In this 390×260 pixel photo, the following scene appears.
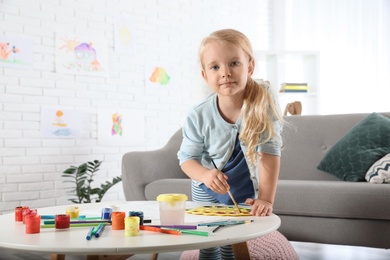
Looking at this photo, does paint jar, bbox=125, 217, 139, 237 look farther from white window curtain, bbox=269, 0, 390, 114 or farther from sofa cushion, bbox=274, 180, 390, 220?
white window curtain, bbox=269, 0, 390, 114

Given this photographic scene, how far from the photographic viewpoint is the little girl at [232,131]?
63.2 inches

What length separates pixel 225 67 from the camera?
5.24ft

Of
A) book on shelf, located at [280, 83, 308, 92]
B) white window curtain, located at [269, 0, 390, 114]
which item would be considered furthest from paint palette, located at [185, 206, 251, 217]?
white window curtain, located at [269, 0, 390, 114]

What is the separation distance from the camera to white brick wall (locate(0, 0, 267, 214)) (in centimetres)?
358

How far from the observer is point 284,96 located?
5.24 meters

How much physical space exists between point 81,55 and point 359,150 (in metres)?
2.28

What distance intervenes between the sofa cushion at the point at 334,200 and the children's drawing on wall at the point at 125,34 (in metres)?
2.26

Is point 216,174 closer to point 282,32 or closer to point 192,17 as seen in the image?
point 192,17

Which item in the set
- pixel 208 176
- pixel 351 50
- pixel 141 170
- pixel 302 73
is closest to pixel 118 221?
pixel 208 176

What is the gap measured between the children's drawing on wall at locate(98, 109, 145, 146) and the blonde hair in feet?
8.32

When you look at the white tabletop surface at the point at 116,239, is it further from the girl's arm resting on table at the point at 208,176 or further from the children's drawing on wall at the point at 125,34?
the children's drawing on wall at the point at 125,34

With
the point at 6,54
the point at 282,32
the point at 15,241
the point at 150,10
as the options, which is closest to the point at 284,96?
the point at 282,32

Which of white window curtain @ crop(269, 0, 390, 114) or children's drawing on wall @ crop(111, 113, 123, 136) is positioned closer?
children's drawing on wall @ crop(111, 113, 123, 136)

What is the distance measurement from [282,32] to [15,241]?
5.05 metres
